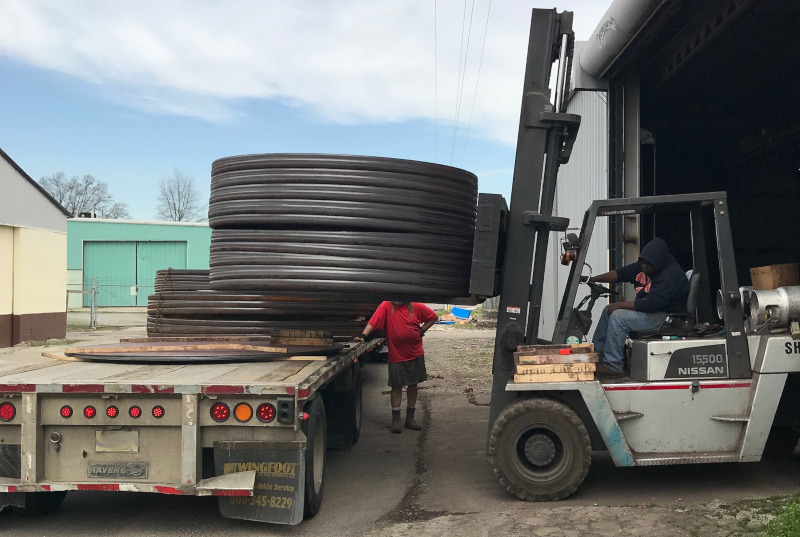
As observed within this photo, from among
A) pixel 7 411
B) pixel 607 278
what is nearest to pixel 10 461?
pixel 7 411

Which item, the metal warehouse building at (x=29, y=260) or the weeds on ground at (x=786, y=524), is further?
the metal warehouse building at (x=29, y=260)

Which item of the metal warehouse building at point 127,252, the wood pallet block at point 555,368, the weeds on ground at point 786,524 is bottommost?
the weeds on ground at point 786,524

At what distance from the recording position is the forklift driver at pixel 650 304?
6.09 meters

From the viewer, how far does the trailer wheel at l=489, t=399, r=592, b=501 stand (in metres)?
5.68

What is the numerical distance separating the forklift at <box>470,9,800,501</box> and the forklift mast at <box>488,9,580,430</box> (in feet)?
0.05

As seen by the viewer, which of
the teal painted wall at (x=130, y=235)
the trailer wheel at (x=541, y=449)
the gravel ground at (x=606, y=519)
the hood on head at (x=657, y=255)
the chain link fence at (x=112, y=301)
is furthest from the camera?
the teal painted wall at (x=130, y=235)

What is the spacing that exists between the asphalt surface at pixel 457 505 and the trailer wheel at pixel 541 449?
138mm

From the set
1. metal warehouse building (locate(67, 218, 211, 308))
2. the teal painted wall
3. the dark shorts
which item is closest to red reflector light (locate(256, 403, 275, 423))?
the dark shorts

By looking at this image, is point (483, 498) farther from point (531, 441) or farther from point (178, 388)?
point (178, 388)

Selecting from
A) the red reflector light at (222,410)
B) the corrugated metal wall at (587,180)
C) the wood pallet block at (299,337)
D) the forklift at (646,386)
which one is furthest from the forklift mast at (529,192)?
the corrugated metal wall at (587,180)

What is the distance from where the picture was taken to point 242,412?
4.84 meters

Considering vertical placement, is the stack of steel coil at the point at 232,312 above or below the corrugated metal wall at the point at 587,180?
below

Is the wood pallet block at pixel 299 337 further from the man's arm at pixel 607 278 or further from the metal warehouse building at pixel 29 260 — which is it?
the metal warehouse building at pixel 29 260

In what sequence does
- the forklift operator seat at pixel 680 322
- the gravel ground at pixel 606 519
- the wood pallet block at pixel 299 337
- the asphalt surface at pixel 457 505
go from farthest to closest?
the wood pallet block at pixel 299 337 → the forklift operator seat at pixel 680 322 → the asphalt surface at pixel 457 505 → the gravel ground at pixel 606 519
